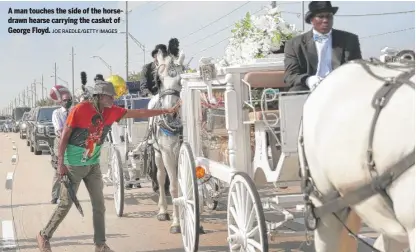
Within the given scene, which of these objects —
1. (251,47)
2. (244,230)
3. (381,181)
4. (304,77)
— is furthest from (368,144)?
(251,47)

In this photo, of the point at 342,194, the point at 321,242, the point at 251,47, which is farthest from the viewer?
the point at 251,47

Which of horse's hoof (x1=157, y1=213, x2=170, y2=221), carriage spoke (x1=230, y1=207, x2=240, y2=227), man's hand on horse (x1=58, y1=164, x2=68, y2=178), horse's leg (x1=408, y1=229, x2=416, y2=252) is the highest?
man's hand on horse (x1=58, y1=164, x2=68, y2=178)

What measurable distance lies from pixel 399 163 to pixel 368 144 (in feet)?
0.77

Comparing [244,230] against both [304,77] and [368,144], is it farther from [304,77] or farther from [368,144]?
[368,144]

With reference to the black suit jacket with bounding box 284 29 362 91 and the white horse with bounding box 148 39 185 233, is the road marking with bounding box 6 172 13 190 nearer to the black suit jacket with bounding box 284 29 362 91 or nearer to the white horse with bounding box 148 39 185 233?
the white horse with bounding box 148 39 185 233

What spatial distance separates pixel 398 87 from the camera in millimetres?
3115

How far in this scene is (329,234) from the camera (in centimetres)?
404

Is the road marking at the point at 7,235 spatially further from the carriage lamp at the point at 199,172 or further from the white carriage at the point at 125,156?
the carriage lamp at the point at 199,172

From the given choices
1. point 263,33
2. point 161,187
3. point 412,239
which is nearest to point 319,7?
point 263,33

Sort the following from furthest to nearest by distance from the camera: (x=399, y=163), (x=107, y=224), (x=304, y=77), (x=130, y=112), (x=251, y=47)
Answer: (x=107, y=224) < (x=130, y=112) < (x=251, y=47) < (x=304, y=77) < (x=399, y=163)

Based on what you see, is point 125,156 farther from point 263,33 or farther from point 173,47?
point 263,33

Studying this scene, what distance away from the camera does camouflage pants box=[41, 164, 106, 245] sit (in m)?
6.39

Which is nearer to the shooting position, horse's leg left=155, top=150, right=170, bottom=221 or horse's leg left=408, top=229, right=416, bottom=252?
horse's leg left=408, top=229, right=416, bottom=252

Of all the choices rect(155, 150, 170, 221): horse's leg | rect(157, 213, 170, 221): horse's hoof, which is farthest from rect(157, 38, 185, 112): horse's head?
rect(157, 213, 170, 221): horse's hoof
